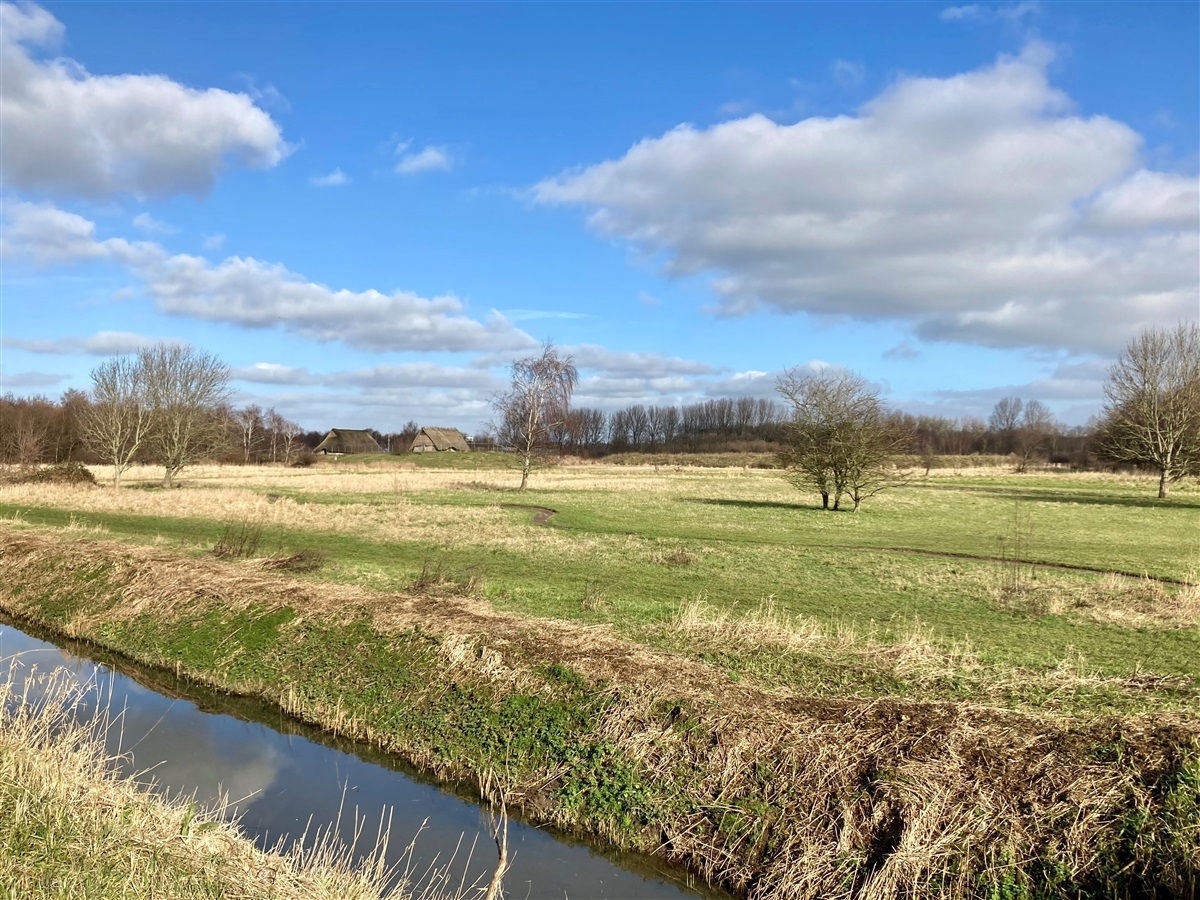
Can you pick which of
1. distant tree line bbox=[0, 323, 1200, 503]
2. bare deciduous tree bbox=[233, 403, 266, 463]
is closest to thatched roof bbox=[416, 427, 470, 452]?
bare deciduous tree bbox=[233, 403, 266, 463]

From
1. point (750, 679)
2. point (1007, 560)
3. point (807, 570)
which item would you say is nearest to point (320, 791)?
point (750, 679)

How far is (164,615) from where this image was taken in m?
15.5

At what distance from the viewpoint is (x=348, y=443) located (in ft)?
423

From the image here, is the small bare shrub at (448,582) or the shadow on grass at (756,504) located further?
the shadow on grass at (756,504)

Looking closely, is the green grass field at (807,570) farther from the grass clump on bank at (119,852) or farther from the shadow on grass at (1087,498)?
the grass clump on bank at (119,852)

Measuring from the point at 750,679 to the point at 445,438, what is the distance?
11813 centimetres

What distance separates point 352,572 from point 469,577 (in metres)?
3.11

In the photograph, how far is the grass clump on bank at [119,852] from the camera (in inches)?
218

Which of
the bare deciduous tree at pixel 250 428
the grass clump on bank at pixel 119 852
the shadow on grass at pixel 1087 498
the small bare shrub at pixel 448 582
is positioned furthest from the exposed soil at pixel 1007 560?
the bare deciduous tree at pixel 250 428

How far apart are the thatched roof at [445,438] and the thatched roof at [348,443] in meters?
9.68

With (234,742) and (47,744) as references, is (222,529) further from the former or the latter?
(47,744)

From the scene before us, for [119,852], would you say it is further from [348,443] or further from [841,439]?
[348,443]

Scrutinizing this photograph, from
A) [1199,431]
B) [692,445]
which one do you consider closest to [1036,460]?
[1199,431]

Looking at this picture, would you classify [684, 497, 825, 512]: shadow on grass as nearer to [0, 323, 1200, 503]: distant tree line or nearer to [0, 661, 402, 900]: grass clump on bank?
[0, 323, 1200, 503]: distant tree line
